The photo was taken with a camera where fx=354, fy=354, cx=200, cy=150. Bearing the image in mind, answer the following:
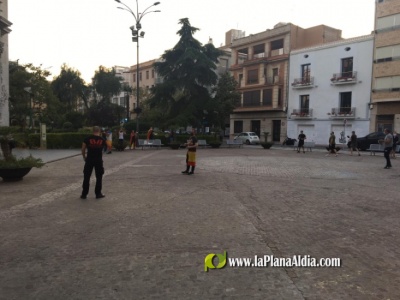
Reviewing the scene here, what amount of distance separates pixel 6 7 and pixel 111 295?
103 ft

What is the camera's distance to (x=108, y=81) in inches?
2216

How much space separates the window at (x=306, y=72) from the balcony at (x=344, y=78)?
11.3ft

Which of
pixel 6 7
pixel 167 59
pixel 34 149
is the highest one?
pixel 6 7

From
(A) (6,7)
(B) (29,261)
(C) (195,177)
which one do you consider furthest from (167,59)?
(B) (29,261)

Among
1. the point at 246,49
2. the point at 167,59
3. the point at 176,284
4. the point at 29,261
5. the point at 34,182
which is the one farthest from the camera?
the point at 246,49

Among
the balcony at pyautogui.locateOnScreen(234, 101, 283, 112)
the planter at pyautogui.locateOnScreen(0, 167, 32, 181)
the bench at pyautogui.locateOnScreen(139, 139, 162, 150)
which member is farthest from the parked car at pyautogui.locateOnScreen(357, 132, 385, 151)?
the planter at pyautogui.locateOnScreen(0, 167, 32, 181)

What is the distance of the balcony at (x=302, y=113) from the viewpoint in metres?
40.4

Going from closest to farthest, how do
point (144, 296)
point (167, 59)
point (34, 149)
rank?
point (144, 296) → point (34, 149) → point (167, 59)

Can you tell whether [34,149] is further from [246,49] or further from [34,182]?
[246,49]

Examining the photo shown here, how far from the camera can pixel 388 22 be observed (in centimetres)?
3341

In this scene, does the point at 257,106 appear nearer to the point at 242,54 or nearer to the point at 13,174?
the point at 242,54

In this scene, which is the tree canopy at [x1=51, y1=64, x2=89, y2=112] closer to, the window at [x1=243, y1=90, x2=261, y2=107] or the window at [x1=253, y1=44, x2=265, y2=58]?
the window at [x1=243, y1=90, x2=261, y2=107]

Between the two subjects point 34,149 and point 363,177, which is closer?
point 363,177

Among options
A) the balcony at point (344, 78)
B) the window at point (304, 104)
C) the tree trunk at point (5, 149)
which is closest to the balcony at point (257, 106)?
the window at point (304, 104)
